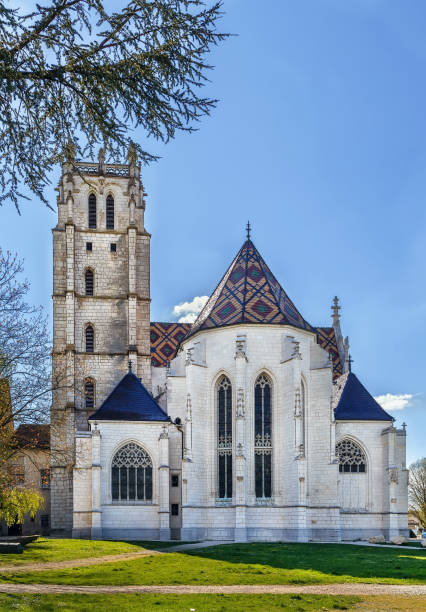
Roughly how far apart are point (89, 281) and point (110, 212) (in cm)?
493

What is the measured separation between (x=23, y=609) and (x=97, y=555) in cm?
1384

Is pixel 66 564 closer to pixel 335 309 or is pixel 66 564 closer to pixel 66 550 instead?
pixel 66 550

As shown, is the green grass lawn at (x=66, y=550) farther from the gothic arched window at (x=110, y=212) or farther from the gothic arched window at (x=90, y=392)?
the gothic arched window at (x=110, y=212)

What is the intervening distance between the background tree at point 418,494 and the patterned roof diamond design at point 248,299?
120ft

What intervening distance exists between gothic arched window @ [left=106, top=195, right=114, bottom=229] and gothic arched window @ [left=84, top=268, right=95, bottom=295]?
3.34 m

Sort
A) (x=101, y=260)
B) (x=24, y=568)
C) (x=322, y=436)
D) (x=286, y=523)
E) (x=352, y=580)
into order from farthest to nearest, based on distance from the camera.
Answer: (x=101, y=260) → (x=322, y=436) → (x=286, y=523) → (x=24, y=568) → (x=352, y=580)

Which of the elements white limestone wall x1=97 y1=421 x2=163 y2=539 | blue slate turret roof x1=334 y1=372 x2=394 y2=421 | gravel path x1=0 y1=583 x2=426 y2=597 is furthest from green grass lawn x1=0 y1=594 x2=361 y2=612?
blue slate turret roof x1=334 y1=372 x2=394 y2=421

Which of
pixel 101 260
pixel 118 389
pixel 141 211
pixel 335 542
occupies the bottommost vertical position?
pixel 335 542

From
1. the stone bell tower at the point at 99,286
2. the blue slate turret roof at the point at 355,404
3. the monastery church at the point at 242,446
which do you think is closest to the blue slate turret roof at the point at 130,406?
the monastery church at the point at 242,446

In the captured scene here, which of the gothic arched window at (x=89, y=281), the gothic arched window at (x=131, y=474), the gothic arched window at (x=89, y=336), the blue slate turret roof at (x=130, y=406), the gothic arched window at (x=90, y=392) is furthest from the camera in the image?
the gothic arched window at (x=89, y=281)

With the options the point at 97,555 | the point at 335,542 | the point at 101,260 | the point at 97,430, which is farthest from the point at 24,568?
the point at 101,260

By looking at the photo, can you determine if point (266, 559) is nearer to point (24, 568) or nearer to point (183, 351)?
point (24, 568)

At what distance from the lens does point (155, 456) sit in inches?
1462

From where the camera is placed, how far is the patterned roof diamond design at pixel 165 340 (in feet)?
157
